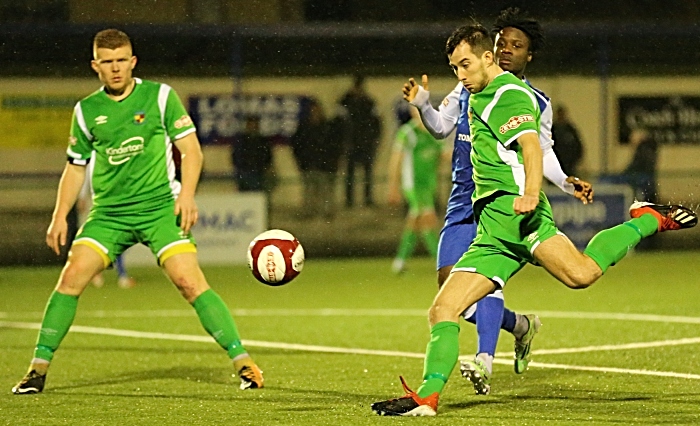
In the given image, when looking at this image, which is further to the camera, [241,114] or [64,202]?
[241,114]

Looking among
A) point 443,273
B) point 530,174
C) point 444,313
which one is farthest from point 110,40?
point 530,174

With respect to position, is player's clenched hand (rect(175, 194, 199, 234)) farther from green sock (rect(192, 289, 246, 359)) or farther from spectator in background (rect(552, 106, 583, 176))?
spectator in background (rect(552, 106, 583, 176))

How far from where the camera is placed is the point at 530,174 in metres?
6.43

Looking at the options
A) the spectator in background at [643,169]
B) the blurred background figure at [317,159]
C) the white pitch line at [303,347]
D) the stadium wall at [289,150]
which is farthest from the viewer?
the blurred background figure at [317,159]


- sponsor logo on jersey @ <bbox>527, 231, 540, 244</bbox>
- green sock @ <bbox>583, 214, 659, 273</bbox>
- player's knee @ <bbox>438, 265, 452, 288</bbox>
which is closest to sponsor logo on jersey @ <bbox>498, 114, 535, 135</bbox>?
sponsor logo on jersey @ <bbox>527, 231, 540, 244</bbox>

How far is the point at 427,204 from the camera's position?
1681cm

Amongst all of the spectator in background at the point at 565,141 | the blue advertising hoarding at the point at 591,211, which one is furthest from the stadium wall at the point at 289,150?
the blue advertising hoarding at the point at 591,211

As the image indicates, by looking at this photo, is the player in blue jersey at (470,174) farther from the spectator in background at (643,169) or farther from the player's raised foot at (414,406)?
the spectator in background at (643,169)

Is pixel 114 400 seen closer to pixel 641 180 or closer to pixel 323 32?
pixel 641 180

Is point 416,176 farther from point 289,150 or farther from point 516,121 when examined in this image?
point 516,121

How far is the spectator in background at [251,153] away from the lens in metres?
20.3

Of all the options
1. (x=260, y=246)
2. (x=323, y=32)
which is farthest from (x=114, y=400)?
(x=323, y=32)

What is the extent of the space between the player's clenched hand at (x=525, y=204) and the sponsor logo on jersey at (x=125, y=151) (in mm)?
2581

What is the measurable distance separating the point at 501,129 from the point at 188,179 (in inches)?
81.2
